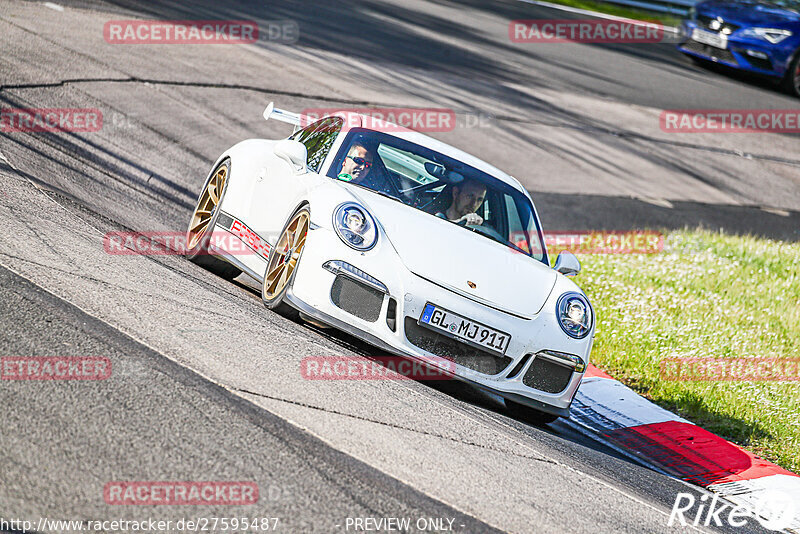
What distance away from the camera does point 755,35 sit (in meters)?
18.5

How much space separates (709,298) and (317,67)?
7300 mm

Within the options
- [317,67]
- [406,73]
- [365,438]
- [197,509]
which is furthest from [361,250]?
[406,73]

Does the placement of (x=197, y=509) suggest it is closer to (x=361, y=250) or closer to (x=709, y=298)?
(x=361, y=250)

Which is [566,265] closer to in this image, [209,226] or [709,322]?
[209,226]

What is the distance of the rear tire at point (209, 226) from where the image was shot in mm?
7012

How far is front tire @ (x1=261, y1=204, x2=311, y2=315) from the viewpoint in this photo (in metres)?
5.76

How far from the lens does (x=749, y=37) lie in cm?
1861

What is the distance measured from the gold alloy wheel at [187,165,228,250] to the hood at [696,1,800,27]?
1409cm

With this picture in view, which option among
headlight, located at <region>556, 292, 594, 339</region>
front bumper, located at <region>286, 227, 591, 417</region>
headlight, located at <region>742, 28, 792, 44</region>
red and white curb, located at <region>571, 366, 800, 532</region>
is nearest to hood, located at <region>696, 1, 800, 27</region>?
headlight, located at <region>742, 28, 792, 44</region>

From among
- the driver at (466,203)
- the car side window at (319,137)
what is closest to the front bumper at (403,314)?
the driver at (466,203)

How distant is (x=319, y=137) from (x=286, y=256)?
4.82ft

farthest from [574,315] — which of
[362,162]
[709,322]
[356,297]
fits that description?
[709,322]

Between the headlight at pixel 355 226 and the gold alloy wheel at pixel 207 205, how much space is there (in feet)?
5.57

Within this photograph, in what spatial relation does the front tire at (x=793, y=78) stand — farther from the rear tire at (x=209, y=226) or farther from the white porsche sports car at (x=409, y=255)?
the rear tire at (x=209, y=226)
